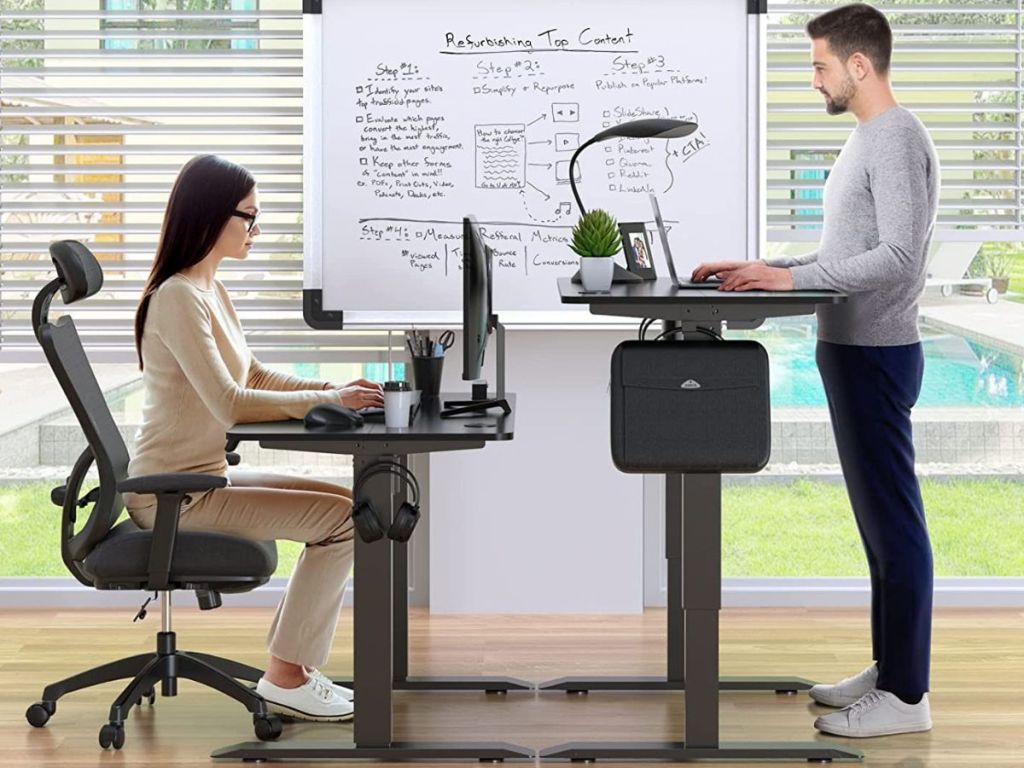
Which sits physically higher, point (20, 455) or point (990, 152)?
point (990, 152)

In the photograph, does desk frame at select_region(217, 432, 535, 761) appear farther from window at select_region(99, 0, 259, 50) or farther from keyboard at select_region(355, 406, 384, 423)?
window at select_region(99, 0, 259, 50)

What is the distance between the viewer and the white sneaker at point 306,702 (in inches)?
141

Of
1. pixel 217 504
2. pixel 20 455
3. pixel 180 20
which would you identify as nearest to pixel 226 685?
pixel 217 504

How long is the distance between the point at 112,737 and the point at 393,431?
3.39 ft

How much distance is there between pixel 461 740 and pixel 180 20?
2592mm

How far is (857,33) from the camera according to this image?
3.51 metres

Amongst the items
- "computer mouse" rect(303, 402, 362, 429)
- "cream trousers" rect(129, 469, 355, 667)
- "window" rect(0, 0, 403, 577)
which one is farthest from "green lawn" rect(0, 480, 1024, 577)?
"computer mouse" rect(303, 402, 362, 429)

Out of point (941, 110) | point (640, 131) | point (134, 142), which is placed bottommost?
point (640, 131)

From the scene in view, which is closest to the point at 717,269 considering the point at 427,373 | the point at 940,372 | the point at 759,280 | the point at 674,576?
the point at 759,280

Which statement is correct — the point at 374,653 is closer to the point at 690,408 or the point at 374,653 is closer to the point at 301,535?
the point at 301,535

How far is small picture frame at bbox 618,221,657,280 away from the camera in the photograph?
3697 mm

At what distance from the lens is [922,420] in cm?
505

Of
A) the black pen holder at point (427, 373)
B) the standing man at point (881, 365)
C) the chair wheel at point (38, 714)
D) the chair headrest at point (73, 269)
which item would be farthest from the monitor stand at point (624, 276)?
the chair wheel at point (38, 714)

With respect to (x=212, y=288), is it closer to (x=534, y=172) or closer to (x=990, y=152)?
(x=534, y=172)
